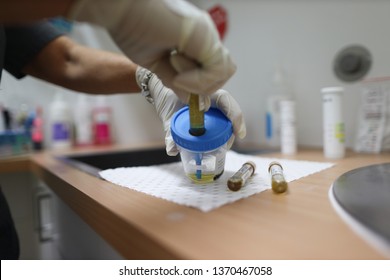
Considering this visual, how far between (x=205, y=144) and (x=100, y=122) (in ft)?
3.54

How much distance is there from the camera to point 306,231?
0.93 feet

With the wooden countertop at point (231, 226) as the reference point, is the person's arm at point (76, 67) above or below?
above

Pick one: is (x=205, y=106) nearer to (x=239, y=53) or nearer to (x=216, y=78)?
(x=216, y=78)

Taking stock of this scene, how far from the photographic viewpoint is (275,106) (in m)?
1.07

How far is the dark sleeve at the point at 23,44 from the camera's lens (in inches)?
30.1

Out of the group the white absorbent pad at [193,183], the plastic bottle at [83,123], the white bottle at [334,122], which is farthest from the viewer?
the plastic bottle at [83,123]

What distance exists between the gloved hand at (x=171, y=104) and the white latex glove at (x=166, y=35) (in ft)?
0.28

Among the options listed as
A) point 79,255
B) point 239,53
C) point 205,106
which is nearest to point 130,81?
point 205,106

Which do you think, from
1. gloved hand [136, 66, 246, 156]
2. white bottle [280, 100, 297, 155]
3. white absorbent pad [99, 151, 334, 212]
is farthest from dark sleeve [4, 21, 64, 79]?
white bottle [280, 100, 297, 155]

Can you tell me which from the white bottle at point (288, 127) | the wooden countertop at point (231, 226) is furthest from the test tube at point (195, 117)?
the white bottle at point (288, 127)

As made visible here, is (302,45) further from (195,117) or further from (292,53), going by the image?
(195,117)

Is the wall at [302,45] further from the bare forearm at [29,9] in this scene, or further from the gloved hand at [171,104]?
the bare forearm at [29,9]

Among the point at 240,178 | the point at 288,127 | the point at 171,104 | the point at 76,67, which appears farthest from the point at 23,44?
the point at 288,127

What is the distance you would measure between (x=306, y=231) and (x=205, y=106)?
0.25 metres
